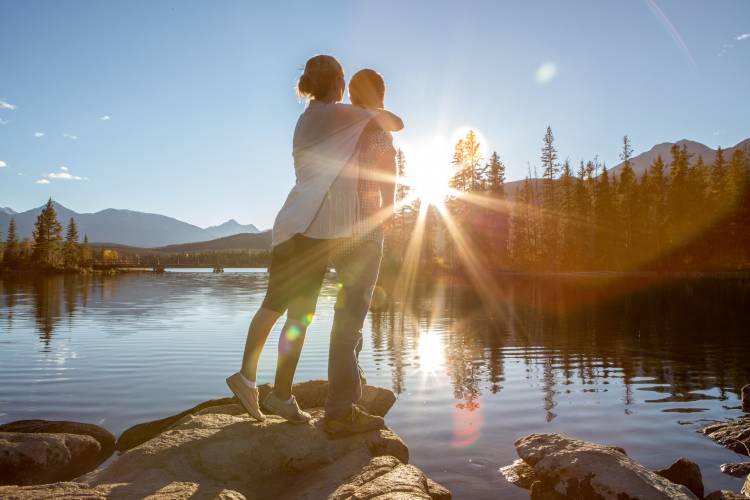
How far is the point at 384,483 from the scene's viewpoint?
3102 millimetres

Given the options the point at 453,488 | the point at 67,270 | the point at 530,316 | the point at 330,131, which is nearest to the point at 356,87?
the point at 330,131

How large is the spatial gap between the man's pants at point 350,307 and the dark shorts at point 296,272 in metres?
0.17

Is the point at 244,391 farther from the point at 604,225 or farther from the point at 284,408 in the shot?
the point at 604,225

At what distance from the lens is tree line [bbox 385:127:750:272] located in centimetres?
5591

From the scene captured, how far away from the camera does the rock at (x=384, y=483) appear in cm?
295

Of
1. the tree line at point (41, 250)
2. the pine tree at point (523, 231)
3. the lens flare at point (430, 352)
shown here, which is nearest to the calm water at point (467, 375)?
the lens flare at point (430, 352)

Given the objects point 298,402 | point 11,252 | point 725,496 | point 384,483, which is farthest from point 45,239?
point 725,496

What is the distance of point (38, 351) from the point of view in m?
11.5

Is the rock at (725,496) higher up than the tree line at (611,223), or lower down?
lower down

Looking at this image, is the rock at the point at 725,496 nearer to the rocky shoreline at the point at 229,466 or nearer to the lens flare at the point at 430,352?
the rocky shoreline at the point at 229,466

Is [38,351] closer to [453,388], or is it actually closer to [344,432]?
[453,388]

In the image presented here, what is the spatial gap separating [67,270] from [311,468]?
102976 mm

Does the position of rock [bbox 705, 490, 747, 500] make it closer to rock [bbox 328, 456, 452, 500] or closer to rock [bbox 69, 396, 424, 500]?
rock [bbox 69, 396, 424, 500]

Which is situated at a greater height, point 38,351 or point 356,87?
point 356,87
